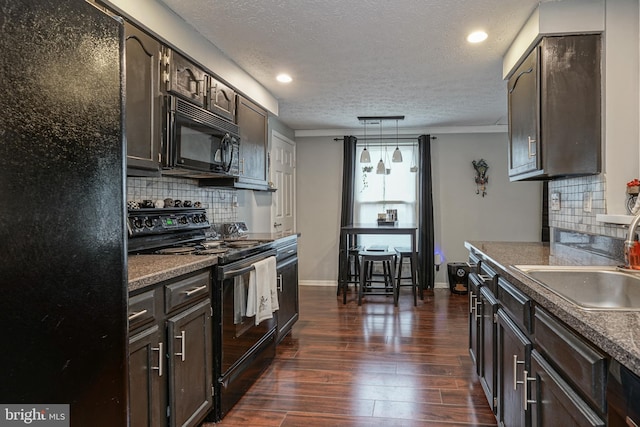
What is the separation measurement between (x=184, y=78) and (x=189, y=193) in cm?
95

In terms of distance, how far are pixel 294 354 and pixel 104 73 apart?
2.78 m

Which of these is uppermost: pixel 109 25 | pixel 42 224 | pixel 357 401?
pixel 109 25

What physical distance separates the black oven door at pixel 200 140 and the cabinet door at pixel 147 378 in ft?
3.31

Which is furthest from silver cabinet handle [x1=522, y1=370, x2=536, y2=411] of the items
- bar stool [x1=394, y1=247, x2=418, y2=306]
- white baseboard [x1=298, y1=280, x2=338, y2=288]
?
white baseboard [x1=298, y1=280, x2=338, y2=288]

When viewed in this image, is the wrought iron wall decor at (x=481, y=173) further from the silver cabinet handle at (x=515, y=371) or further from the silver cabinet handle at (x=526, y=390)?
the silver cabinet handle at (x=526, y=390)

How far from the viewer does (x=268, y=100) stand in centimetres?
389

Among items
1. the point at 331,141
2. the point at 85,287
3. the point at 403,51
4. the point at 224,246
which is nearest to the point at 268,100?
the point at 403,51

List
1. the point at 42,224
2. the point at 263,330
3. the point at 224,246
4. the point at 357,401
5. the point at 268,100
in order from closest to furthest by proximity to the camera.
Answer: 1. the point at 42,224
2. the point at 357,401
3. the point at 224,246
4. the point at 263,330
5. the point at 268,100

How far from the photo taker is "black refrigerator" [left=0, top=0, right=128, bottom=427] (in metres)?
0.64

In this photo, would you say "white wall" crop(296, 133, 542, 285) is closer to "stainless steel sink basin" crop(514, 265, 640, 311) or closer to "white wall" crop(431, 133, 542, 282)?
"white wall" crop(431, 133, 542, 282)

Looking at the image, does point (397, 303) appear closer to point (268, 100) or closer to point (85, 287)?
point (268, 100)

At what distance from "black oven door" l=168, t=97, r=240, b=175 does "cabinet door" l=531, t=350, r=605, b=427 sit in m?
1.96

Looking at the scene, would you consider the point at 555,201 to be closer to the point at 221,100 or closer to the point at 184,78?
the point at 221,100

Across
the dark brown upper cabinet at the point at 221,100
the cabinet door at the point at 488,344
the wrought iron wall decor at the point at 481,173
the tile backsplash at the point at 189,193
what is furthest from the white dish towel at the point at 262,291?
the wrought iron wall decor at the point at 481,173
